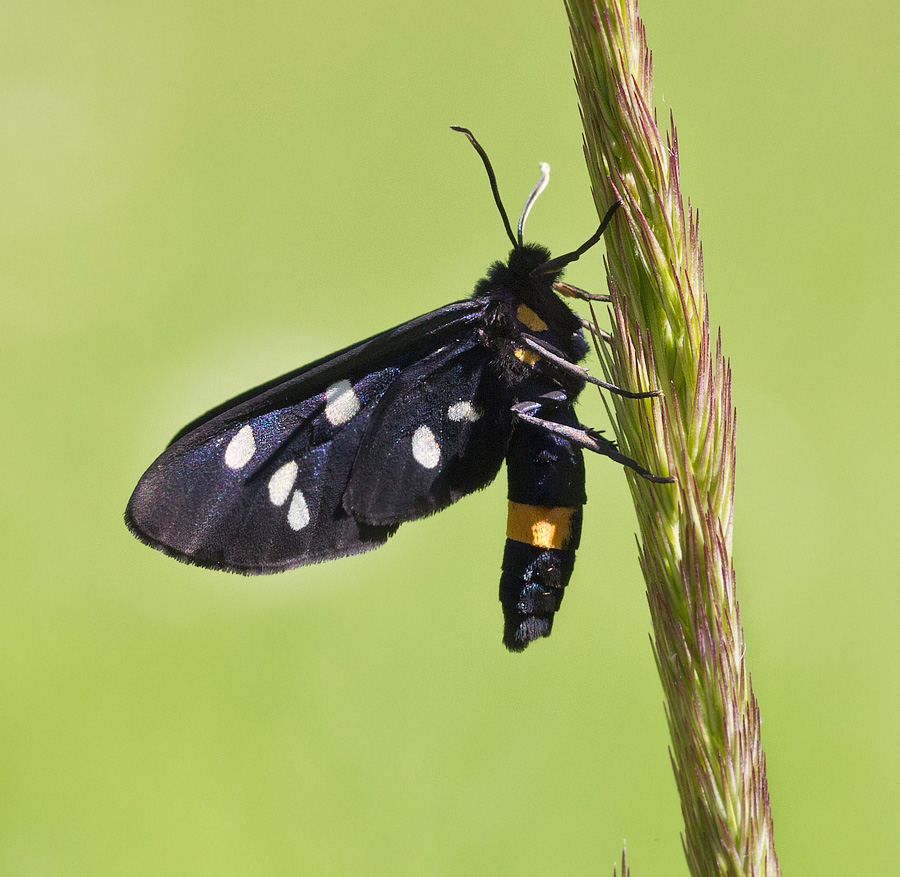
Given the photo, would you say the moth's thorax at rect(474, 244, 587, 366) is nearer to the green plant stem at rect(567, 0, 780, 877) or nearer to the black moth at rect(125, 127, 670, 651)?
the black moth at rect(125, 127, 670, 651)

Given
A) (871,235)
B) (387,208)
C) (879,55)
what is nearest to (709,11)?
(879,55)

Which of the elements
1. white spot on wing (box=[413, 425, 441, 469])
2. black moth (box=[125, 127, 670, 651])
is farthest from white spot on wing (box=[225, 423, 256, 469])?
white spot on wing (box=[413, 425, 441, 469])

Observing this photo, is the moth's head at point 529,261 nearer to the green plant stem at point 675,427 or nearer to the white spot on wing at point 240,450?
the green plant stem at point 675,427

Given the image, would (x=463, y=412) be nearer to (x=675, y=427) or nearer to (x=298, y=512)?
(x=298, y=512)

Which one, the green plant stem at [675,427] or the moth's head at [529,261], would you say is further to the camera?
the moth's head at [529,261]

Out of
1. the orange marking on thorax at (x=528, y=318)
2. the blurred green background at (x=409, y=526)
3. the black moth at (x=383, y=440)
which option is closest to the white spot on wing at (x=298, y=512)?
the black moth at (x=383, y=440)

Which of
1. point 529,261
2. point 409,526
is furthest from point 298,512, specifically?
point 409,526
